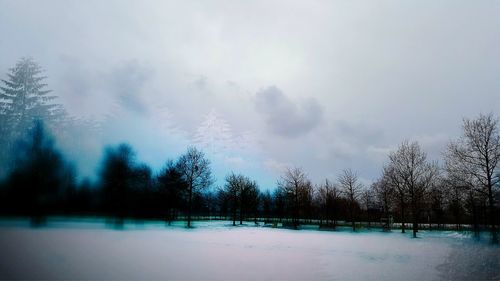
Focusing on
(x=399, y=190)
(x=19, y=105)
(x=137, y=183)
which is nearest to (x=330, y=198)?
(x=399, y=190)

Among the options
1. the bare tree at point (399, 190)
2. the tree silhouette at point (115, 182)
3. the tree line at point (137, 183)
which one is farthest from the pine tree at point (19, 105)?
the bare tree at point (399, 190)

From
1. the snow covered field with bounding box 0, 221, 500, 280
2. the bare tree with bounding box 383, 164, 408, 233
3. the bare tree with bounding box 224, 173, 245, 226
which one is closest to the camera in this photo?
the snow covered field with bounding box 0, 221, 500, 280

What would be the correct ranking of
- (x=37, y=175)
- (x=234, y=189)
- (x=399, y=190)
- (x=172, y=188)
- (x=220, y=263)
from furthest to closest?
1. (x=234, y=189)
2. (x=172, y=188)
3. (x=399, y=190)
4. (x=37, y=175)
5. (x=220, y=263)

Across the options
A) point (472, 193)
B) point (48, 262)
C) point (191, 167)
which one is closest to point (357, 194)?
point (472, 193)

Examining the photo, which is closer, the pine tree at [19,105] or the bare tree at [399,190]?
the pine tree at [19,105]

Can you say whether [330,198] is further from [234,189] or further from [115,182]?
[115,182]

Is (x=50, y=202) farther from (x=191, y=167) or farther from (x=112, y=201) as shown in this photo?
(x=191, y=167)

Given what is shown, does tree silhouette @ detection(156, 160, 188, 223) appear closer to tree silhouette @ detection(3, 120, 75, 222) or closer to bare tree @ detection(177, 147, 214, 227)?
bare tree @ detection(177, 147, 214, 227)

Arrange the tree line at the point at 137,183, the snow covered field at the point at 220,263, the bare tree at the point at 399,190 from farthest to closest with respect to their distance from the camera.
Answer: the bare tree at the point at 399,190, the tree line at the point at 137,183, the snow covered field at the point at 220,263

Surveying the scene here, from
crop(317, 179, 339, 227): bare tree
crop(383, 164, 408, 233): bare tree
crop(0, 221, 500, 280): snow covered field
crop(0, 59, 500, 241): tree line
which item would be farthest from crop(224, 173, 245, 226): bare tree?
crop(0, 221, 500, 280): snow covered field

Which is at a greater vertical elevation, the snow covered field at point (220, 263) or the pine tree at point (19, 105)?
the pine tree at point (19, 105)

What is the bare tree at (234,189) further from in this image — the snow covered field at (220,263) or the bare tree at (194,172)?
the snow covered field at (220,263)

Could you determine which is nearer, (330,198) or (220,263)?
(220,263)

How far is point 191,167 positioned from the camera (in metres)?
45.4
